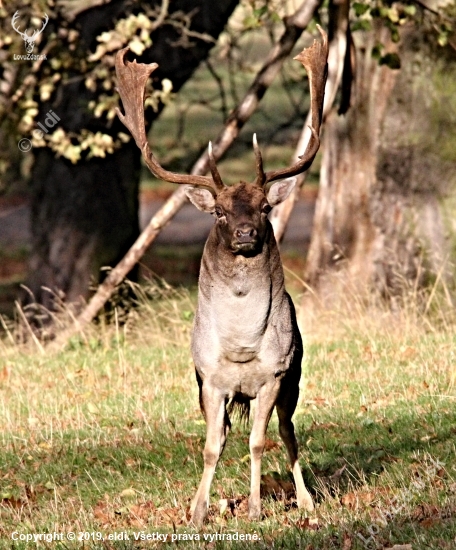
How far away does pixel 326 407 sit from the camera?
9.00 meters

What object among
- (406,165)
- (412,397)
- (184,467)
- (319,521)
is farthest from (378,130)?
(319,521)

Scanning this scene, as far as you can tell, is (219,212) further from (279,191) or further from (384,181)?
(384,181)

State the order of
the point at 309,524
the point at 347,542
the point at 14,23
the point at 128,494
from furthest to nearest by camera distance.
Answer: the point at 14,23
the point at 128,494
the point at 309,524
the point at 347,542

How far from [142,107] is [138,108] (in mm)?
33

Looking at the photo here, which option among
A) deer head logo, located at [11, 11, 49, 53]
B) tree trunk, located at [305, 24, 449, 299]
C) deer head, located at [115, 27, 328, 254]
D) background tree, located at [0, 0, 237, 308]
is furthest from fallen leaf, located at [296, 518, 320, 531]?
deer head logo, located at [11, 11, 49, 53]

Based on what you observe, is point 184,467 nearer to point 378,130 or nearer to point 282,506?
→ point 282,506

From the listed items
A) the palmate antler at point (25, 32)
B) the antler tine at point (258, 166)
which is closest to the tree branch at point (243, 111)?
the palmate antler at point (25, 32)

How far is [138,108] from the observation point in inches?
301

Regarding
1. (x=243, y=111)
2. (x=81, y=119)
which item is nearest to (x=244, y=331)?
(x=243, y=111)

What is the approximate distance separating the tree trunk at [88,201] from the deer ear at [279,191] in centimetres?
833

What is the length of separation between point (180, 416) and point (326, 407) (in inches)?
42.9

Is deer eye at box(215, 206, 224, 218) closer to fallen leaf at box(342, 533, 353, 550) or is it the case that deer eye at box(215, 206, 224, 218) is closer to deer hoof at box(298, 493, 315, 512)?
deer hoof at box(298, 493, 315, 512)

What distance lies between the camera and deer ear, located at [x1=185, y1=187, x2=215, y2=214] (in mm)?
7156

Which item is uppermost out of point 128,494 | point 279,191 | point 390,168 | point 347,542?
point 279,191
